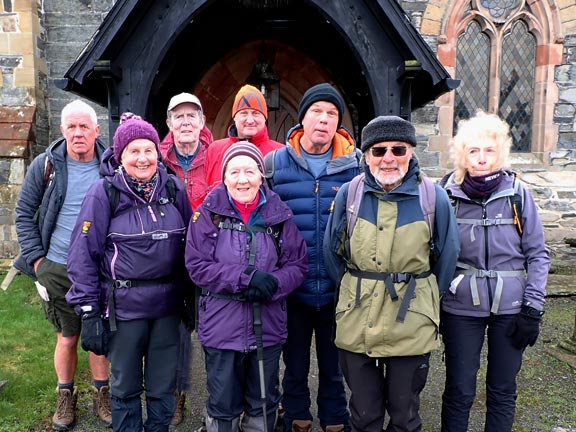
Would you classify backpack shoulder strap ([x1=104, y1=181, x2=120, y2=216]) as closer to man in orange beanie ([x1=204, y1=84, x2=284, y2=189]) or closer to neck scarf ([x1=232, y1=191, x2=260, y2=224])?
neck scarf ([x1=232, y1=191, x2=260, y2=224])

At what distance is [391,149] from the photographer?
2.18 meters

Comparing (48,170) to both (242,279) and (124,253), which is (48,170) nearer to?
(124,253)

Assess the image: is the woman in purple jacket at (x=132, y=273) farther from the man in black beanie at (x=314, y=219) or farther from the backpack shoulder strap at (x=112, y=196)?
the man in black beanie at (x=314, y=219)

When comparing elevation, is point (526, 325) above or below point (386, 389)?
above

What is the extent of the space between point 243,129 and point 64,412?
2094 millimetres

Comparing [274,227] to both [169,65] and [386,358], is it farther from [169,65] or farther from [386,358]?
[169,65]

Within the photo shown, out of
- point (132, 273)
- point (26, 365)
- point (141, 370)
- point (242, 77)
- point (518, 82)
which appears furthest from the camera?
point (518, 82)

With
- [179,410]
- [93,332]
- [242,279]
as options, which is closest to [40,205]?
[93,332]

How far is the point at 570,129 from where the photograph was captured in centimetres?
711

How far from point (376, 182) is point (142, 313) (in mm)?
1317

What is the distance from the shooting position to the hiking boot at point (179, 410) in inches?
122

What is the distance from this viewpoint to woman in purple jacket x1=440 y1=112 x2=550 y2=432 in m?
2.38

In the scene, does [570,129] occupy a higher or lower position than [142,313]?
higher

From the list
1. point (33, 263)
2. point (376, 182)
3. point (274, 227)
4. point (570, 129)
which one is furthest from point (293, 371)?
point (570, 129)
